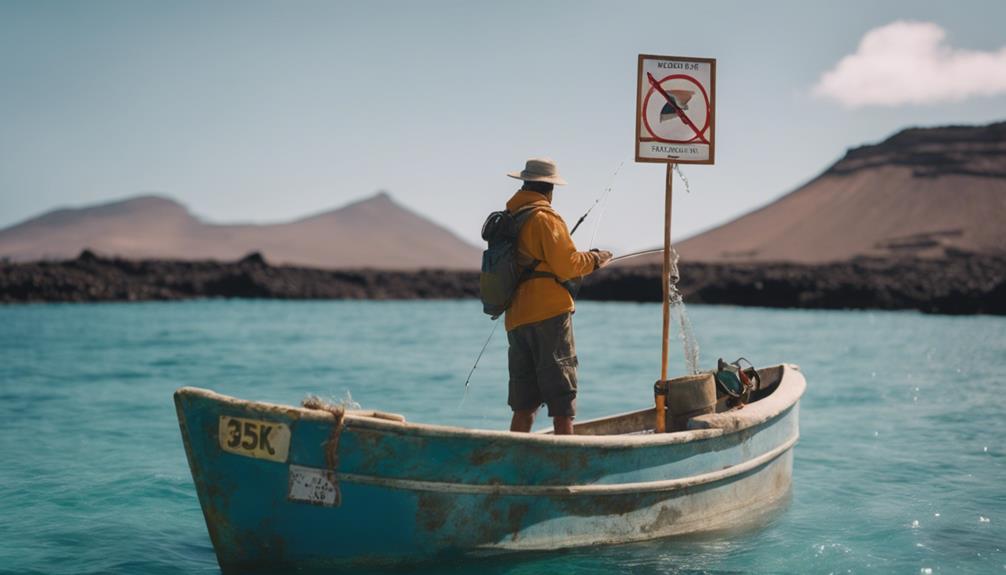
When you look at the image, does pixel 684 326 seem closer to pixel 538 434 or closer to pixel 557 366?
pixel 557 366

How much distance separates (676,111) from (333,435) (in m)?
3.38

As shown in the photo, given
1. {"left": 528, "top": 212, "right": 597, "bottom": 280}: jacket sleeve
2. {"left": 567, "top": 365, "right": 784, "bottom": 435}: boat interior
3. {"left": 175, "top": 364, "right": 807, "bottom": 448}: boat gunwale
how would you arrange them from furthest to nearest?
{"left": 567, "top": 365, "right": 784, "bottom": 435}: boat interior → {"left": 528, "top": 212, "right": 597, "bottom": 280}: jacket sleeve → {"left": 175, "top": 364, "right": 807, "bottom": 448}: boat gunwale

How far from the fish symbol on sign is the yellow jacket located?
3.81 ft

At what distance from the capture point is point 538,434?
547 cm

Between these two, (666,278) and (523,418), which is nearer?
(523,418)

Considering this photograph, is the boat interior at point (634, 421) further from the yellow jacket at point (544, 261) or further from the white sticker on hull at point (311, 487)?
the white sticker on hull at point (311, 487)

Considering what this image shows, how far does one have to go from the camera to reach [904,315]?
49.5 m

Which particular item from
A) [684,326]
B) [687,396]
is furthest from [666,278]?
[687,396]

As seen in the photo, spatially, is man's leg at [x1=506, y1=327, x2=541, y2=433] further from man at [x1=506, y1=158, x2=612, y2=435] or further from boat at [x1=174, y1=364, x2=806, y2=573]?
boat at [x1=174, y1=364, x2=806, y2=573]

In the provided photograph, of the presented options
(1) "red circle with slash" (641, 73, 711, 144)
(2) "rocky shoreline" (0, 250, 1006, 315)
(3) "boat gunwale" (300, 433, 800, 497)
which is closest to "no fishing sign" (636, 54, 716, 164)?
(1) "red circle with slash" (641, 73, 711, 144)

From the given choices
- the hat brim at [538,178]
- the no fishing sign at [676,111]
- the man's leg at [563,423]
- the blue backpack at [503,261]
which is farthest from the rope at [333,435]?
the no fishing sign at [676,111]

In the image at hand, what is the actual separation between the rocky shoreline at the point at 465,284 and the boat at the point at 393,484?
154 feet

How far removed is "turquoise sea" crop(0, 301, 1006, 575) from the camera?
256 inches

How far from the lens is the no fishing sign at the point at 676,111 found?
6445mm
